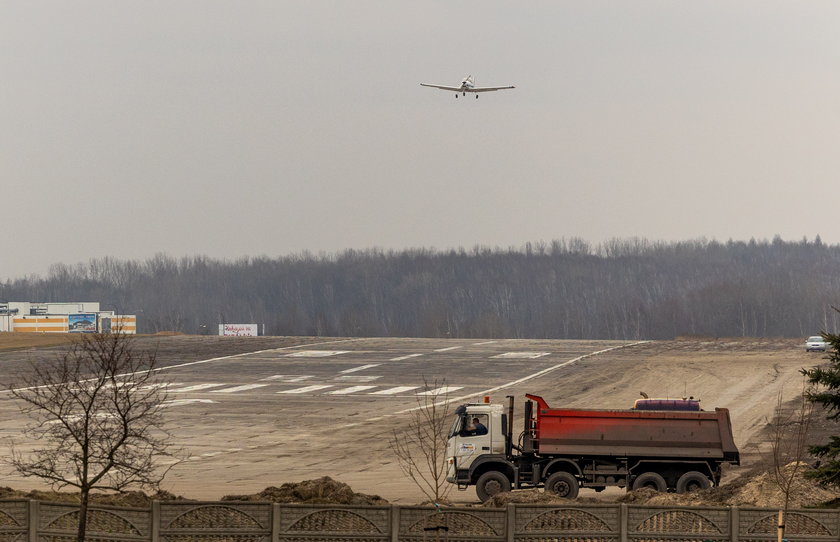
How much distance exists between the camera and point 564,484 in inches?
1366

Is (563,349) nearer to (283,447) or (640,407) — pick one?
(283,447)

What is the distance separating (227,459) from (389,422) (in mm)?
14026

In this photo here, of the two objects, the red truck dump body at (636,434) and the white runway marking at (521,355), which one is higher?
the white runway marking at (521,355)

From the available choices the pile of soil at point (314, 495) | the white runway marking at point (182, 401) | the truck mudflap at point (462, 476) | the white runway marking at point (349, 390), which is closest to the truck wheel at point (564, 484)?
the truck mudflap at point (462, 476)

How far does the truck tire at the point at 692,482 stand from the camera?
3472 cm

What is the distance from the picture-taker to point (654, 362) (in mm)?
90375

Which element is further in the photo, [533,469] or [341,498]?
[533,469]

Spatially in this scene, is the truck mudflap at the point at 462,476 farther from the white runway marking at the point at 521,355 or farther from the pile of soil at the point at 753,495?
the white runway marking at the point at 521,355

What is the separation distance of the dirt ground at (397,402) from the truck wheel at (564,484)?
286 centimetres

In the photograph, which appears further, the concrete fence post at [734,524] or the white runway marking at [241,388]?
the white runway marking at [241,388]

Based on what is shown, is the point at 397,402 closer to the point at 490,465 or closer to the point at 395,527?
the point at 490,465

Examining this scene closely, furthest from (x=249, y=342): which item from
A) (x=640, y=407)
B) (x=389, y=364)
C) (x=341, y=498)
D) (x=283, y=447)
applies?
(x=341, y=498)

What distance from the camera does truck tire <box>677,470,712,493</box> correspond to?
3472 centimetres

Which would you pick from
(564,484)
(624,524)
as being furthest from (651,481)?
(624,524)
